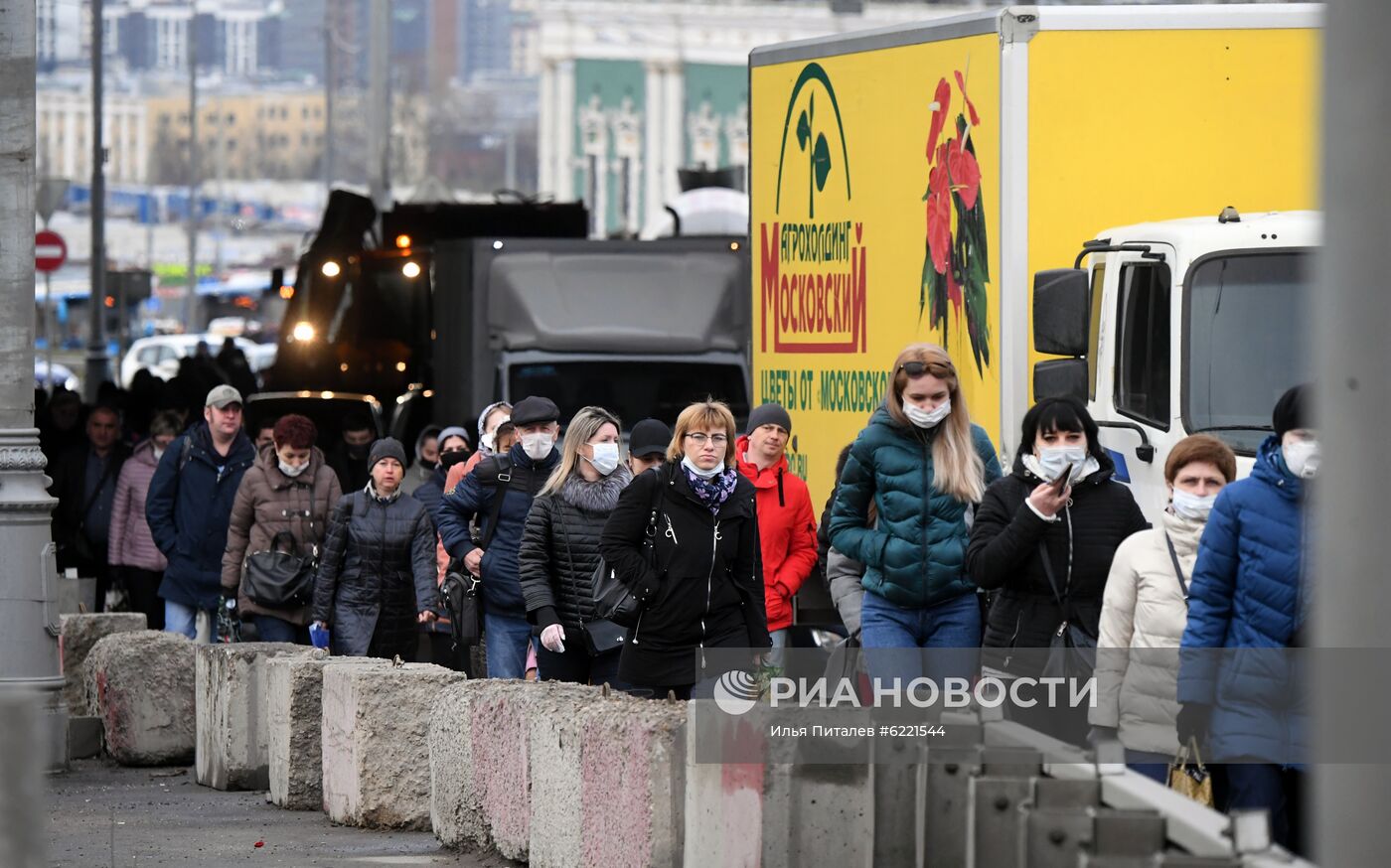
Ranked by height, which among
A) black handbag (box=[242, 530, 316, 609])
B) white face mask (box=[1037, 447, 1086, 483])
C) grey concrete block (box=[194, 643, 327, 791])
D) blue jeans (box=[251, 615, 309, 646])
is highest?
white face mask (box=[1037, 447, 1086, 483])

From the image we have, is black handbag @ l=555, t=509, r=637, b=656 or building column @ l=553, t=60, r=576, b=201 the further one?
building column @ l=553, t=60, r=576, b=201

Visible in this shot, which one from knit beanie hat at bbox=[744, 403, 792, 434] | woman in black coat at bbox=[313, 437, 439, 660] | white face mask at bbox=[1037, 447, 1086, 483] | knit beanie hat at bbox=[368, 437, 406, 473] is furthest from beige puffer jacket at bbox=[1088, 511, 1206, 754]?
knit beanie hat at bbox=[368, 437, 406, 473]

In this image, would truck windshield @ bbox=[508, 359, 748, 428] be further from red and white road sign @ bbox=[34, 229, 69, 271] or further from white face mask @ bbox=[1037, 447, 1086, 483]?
red and white road sign @ bbox=[34, 229, 69, 271]

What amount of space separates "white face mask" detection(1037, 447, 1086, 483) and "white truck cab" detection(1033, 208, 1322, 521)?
4.87 feet

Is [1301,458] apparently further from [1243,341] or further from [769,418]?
[769,418]

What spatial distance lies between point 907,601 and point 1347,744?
18.5 feet

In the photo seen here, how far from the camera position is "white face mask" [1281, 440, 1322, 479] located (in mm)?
6914

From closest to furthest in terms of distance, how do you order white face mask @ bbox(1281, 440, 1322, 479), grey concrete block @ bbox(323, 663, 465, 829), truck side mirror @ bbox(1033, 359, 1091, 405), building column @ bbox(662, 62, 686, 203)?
white face mask @ bbox(1281, 440, 1322, 479) → grey concrete block @ bbox(323, 663, 465, 829) → truck side mirror @ bbox(1033, 359, 1091, 405) → building column @ bbox(662, 62, 686, 203)

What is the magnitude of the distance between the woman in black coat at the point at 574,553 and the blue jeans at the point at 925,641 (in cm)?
129

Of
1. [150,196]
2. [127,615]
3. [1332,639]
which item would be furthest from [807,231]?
[150,196]

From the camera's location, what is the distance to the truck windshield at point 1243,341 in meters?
9.73

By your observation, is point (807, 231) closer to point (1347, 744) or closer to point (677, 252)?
point (677, 252)

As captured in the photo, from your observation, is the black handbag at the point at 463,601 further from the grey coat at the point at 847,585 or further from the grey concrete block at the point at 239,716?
the grey coat at the point at 847,585

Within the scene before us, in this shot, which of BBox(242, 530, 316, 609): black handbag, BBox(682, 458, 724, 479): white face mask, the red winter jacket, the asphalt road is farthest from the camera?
BBox(242, 530, 316, 609): black handbag
